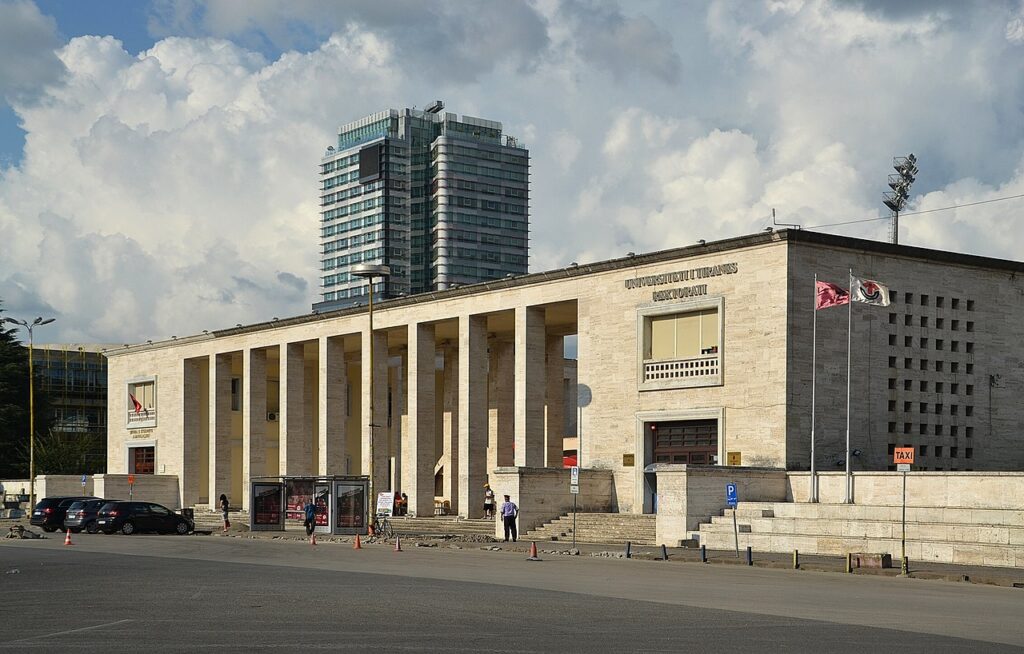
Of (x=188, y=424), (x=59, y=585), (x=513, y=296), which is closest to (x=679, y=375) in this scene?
(x=513, y=296)

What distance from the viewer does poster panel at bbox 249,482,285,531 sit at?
54312mm

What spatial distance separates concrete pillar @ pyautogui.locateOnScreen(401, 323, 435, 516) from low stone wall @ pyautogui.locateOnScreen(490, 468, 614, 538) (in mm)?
12149

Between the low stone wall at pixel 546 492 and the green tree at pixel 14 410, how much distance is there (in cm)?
5894

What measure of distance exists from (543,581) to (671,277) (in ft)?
74.1

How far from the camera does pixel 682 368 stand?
155 feet

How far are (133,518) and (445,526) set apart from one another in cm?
1234

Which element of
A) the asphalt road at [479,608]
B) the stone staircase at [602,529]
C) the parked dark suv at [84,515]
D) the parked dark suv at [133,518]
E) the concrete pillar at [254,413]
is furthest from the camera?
the concrete pillar at [254,413]

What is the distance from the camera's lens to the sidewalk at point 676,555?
29797 millimetres

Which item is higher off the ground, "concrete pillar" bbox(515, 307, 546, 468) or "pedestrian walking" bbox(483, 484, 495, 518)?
"concrete pillar" bbox(515, 307, 546, 468)

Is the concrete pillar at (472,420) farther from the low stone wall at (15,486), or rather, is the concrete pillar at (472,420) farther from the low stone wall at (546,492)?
the low stone wall at (15,486)

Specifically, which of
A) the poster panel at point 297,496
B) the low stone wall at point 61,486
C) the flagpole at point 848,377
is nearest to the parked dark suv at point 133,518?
the poster panel at point 297,496

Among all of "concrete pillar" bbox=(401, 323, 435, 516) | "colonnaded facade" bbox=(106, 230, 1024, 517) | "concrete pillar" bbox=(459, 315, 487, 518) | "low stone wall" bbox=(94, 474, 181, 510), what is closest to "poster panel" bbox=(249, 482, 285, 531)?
"colonnaded facade" bbox=(106, 230, 1024, 517)

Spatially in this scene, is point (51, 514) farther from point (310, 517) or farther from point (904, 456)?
point (904, 456)

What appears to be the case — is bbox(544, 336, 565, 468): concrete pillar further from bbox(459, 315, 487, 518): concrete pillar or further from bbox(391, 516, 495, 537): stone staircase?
bbox(391, 516, 495, 537): stone staircase
